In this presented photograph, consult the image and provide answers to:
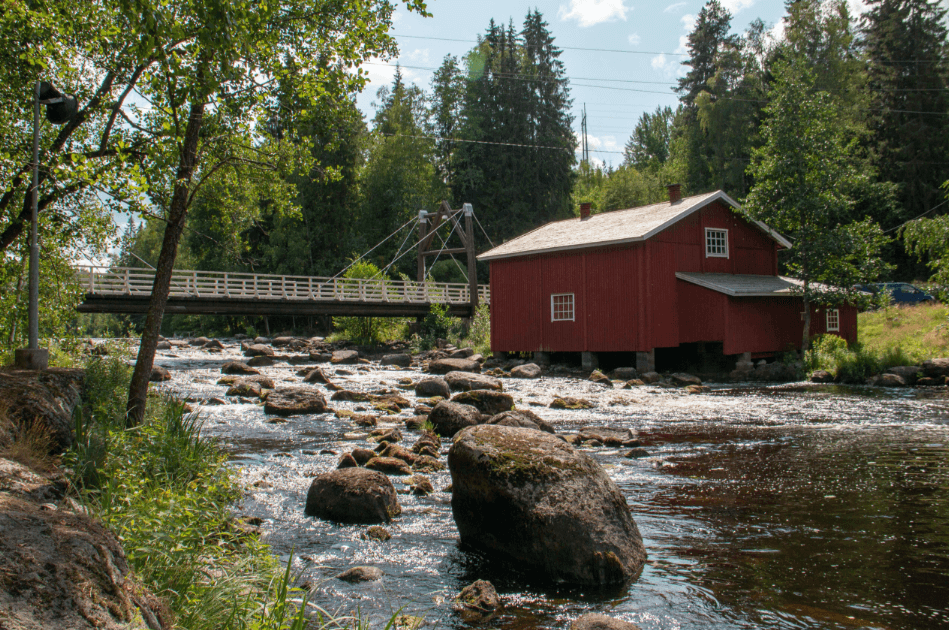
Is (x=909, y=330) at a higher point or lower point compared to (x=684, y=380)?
higher

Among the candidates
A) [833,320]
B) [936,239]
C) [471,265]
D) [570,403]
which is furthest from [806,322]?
[471,265]

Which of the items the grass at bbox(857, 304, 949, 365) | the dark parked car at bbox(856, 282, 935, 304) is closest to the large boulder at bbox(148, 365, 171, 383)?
the grass at bbox(857, 304, 949, 365)

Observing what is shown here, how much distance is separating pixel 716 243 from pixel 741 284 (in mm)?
1927

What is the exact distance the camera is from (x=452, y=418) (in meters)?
9.77

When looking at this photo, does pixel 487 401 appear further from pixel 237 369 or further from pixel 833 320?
pixel 833 320

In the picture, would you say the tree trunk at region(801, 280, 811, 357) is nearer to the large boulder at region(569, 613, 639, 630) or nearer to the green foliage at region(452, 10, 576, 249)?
the large boulder at region(569, 613, 639, 630)

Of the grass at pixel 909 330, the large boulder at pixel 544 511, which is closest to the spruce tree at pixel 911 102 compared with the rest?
the grass at pixel 909 330

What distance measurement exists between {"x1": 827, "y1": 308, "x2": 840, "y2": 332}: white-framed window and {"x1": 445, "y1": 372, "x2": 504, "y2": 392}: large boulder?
11.4 metres

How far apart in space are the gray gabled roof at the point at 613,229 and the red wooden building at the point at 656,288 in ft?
0.16

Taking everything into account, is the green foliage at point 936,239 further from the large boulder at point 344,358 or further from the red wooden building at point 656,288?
the large boulder at point 344,358

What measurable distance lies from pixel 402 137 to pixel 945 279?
3593 cm

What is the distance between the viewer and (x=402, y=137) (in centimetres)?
4559

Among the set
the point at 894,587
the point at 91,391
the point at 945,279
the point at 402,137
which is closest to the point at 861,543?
the point at 894,587

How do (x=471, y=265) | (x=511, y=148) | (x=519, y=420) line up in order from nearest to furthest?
1. (x=519, y=420)
2. (x=471, y=265)
3. (x=511, y=148)
